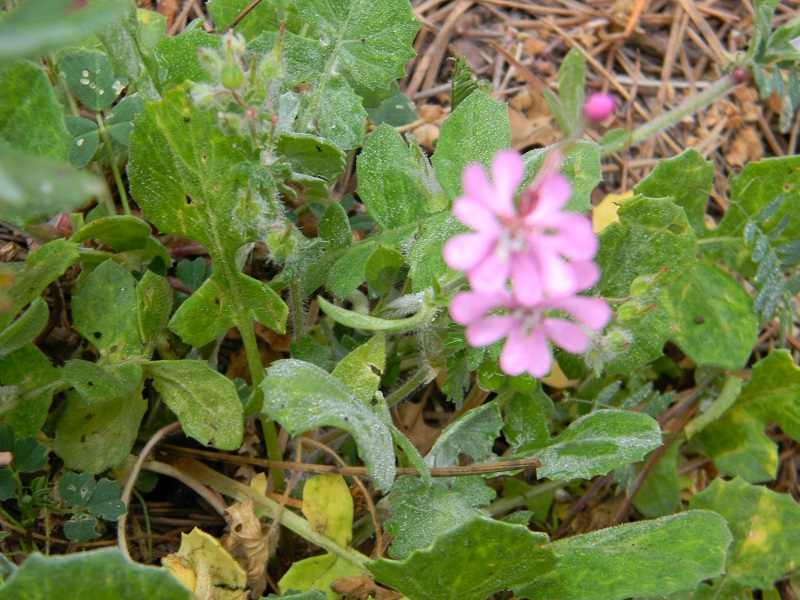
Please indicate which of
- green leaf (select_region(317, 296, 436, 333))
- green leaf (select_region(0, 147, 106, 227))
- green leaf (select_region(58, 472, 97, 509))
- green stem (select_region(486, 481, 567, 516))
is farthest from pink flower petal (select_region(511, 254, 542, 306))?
green stem (select_region(486, 481, 567, 516))

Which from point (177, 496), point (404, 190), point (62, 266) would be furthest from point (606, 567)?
point (62, 266)

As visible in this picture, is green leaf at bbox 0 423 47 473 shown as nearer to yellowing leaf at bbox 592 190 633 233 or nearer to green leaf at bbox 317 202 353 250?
green leaf at bbox 317 202 353 250

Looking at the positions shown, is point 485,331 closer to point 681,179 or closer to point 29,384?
point 29,384

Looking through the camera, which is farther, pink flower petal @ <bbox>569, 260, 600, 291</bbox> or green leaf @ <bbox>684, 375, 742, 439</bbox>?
green leaf @ <bbox>684, 375, 742, 439</bbox>

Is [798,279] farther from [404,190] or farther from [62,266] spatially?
[62,266]

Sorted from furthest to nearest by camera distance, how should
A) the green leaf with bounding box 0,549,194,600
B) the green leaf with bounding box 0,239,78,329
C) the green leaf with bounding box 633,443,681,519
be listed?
the green leaf with bounding box 633,443,681,519 < the green leaf with bounding box 0,239,78,329 < the green leaf with bounding box 0,549,194,600

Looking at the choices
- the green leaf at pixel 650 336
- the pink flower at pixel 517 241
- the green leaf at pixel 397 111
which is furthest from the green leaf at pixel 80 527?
the green leaf at pixel 397 111

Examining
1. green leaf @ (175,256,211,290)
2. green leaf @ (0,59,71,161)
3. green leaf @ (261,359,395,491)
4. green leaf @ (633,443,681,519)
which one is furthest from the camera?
green leaf @ (633,443,681,519)
